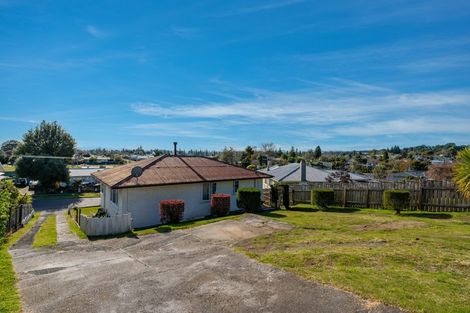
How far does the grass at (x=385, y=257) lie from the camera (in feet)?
21.6

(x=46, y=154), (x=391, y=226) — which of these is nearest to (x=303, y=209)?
(x=391, y=226)

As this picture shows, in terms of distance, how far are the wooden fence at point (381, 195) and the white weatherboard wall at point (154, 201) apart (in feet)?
19.2

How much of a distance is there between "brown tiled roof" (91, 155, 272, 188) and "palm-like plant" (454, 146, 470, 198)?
41.0ft

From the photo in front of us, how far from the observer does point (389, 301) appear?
6.24 m

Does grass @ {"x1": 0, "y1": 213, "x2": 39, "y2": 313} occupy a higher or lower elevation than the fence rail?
higher

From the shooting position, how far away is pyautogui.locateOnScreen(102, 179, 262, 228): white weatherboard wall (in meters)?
17.8

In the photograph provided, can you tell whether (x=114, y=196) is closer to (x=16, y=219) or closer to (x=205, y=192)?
(x=16, y=219)

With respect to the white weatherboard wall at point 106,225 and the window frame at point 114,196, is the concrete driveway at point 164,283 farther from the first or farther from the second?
the window frame at point 114,196

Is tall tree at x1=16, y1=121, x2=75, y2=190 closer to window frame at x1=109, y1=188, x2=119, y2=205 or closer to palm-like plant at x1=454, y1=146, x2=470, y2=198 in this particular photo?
window frame at x1=109, y1=188, x2=119, y2=205

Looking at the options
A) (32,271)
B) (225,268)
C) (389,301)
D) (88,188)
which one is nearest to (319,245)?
(225,268)

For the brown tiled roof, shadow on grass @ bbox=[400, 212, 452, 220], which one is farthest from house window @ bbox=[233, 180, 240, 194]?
shadow on grass @ bbox=[400, 212, 452, 220]

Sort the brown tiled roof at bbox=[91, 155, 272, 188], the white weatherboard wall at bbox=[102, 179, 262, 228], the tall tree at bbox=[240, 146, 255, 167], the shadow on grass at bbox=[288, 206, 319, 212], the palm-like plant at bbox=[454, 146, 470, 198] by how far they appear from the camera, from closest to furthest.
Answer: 1. the palm-like plant at bbox=[454, 146, 470, 198]
2. the white weatherboard wall at bbox=[102, 179, 262, 228]
3. the brown tiled roof at bbox=[91, 155, 272, 188]
4. the shadow on grass at bbox=[288, 206, 319, 212]
5. the tall tree at bbox=[240, 146, 255, 167]

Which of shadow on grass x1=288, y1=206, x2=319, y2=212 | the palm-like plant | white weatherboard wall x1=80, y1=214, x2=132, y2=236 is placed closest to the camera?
the palm-like plant

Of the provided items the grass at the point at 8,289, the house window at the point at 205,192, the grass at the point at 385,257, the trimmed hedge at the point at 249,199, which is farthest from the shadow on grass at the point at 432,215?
the grass at the point at 8,289
